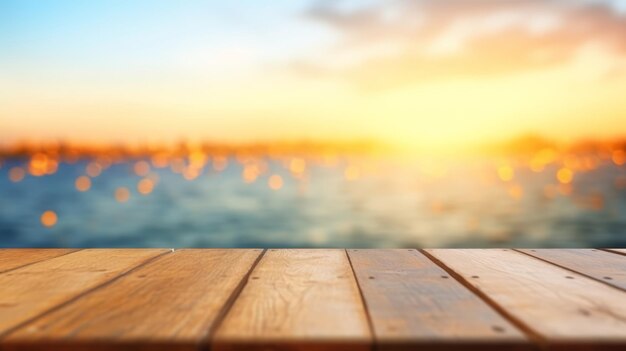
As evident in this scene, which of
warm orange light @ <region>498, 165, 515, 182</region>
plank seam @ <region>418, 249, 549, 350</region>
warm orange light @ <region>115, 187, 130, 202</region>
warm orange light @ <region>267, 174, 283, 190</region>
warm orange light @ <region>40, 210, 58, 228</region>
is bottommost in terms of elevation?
warm orange light @ <region>40, 210, 58, 228</region>

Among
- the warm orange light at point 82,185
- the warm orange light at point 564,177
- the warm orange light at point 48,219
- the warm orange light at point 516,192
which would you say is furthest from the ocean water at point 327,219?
the warm orange light at point 564,177

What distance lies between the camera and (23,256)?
3.04 m

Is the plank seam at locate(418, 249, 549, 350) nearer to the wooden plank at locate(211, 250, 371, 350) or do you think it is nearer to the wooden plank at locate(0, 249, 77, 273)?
the wooden plank at locate(211, 250, 371, 350)

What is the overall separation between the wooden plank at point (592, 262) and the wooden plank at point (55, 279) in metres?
2.14

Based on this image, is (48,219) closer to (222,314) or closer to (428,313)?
(222,314)

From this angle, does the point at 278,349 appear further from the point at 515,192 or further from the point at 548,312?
the point at 515,192

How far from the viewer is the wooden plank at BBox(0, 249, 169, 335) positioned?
1.85 m

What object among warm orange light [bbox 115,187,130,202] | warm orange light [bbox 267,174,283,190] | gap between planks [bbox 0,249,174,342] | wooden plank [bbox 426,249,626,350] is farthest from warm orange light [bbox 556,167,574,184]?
gap between planks [bbox 0,249,174,342]

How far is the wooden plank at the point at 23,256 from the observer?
2740 millimetres

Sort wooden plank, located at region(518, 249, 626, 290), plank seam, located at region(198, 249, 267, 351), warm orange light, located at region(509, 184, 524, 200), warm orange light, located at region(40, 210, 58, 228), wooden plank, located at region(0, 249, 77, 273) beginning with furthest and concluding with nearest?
warm orange light, located at region(509, 184, 524, 200), warm orange light, located at region(40, 210, 58, 228), wooden plank, located at region(0, 249, 77, 273), wooden plank, located at region(518, 249, 626, 290), plank seam, located at region(198, 249, 267, 351)

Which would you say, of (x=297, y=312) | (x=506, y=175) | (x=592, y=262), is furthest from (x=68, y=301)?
(x=506, y=175)

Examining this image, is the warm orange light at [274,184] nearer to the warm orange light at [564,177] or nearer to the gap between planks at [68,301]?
the warm orange light at [564,177]

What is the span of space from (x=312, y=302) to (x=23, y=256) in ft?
6.51

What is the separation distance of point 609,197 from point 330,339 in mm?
87785
